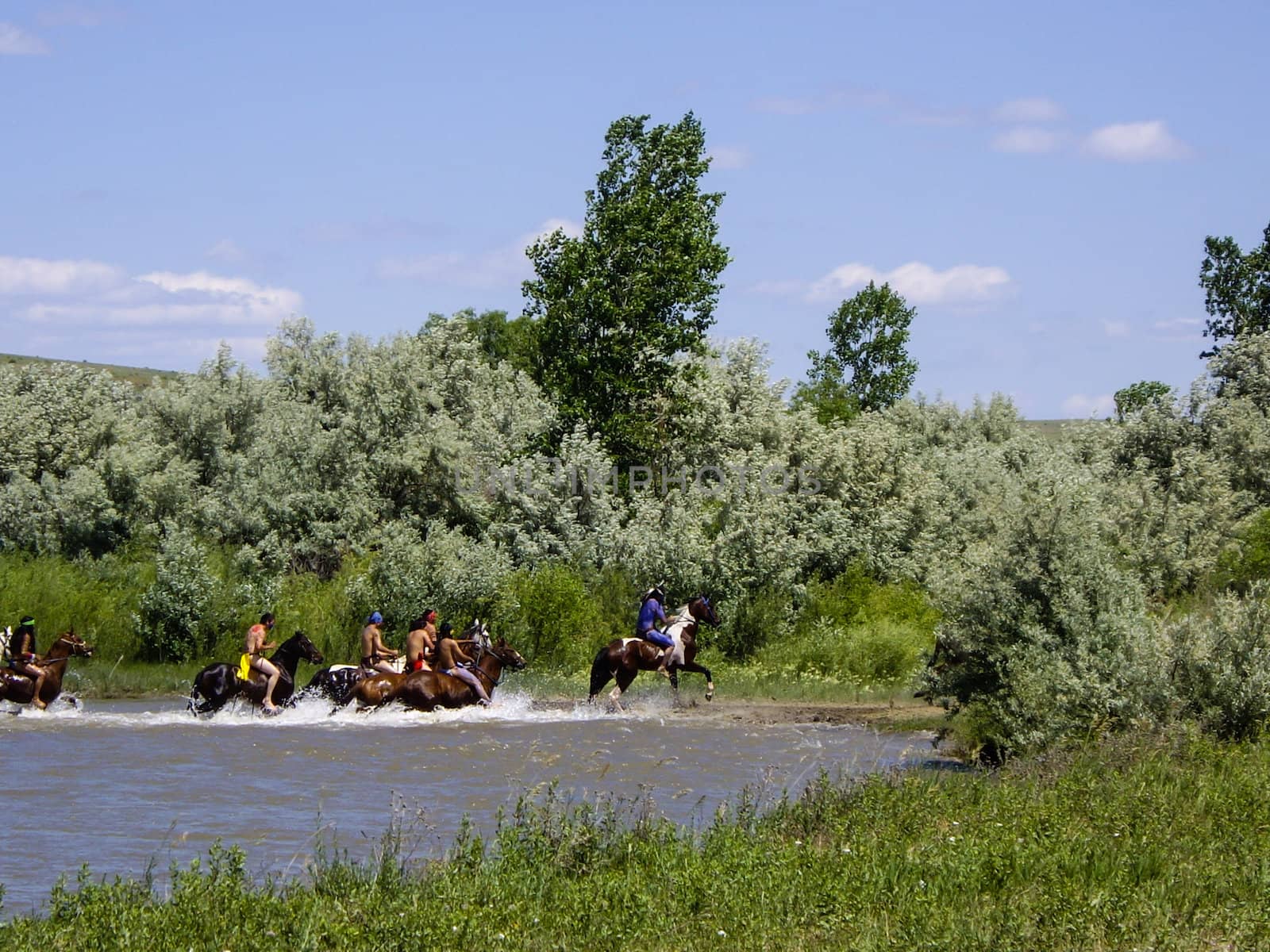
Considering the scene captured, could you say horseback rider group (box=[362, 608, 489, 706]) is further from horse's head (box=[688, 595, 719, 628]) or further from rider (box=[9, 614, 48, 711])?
rider (box=[9, 614, 48, 711])

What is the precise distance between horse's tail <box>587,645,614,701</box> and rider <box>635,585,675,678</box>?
2.57ft

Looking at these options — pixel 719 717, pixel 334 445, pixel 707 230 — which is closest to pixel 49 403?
pixel 334 445

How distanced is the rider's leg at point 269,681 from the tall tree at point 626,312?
630 inches

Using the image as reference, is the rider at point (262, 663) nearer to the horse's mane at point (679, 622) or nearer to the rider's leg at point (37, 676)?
the rider's leg at point (37, 676)

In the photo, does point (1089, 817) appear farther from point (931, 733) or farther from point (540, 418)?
point (540, 418)

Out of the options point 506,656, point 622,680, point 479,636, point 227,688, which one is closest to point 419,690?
point 479,636

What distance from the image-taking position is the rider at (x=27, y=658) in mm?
25922

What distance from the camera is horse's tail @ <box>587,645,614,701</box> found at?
94.5ft

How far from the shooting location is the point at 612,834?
12.4m

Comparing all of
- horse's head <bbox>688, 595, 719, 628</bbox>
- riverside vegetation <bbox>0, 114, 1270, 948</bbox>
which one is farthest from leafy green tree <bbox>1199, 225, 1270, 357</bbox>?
horse's head <bbox>688, 595, 719, 628</bbox>

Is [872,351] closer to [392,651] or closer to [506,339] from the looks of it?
[506,339]

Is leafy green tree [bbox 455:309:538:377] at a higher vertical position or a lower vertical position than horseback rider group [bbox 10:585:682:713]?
higher

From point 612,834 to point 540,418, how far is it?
32.5m

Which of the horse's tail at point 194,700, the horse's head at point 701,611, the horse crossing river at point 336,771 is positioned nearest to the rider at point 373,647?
the horse crossing river at point 336,771
